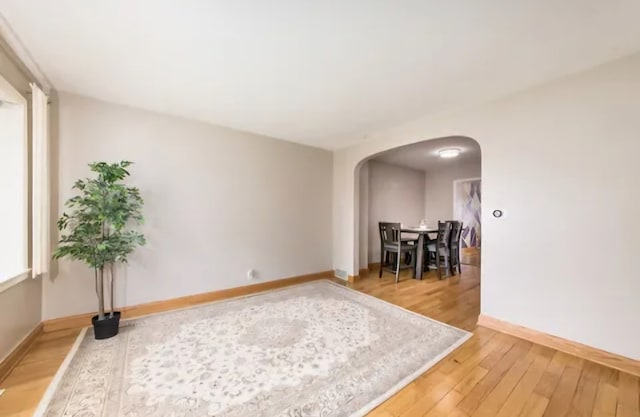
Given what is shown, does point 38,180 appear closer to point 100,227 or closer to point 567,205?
point 100,227

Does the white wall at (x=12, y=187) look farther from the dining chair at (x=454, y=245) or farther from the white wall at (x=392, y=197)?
the dining chair at (x=454, y=245)

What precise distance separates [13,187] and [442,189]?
7220 mm

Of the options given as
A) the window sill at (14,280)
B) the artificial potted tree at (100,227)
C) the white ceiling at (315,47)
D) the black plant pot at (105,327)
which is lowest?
the black plant pot at (105,327)

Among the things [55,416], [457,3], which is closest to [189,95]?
[457,3]

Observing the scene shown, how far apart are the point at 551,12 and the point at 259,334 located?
3196 mm

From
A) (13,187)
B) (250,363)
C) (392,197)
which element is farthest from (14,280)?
(392,197)

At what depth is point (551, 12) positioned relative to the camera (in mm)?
1456

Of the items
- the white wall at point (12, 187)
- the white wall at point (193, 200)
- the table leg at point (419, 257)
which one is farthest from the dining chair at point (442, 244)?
the white wall at point (12, 187)

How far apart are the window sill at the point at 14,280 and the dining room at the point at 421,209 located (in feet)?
13.6

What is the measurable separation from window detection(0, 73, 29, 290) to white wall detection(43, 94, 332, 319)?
0.51 meters

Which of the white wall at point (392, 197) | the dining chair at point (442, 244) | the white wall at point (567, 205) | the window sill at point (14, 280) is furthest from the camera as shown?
the white wall at point (392, 197)

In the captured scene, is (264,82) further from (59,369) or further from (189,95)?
(59,369)

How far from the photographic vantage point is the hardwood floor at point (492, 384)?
4.78ft

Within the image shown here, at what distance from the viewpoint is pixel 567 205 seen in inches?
83.7
